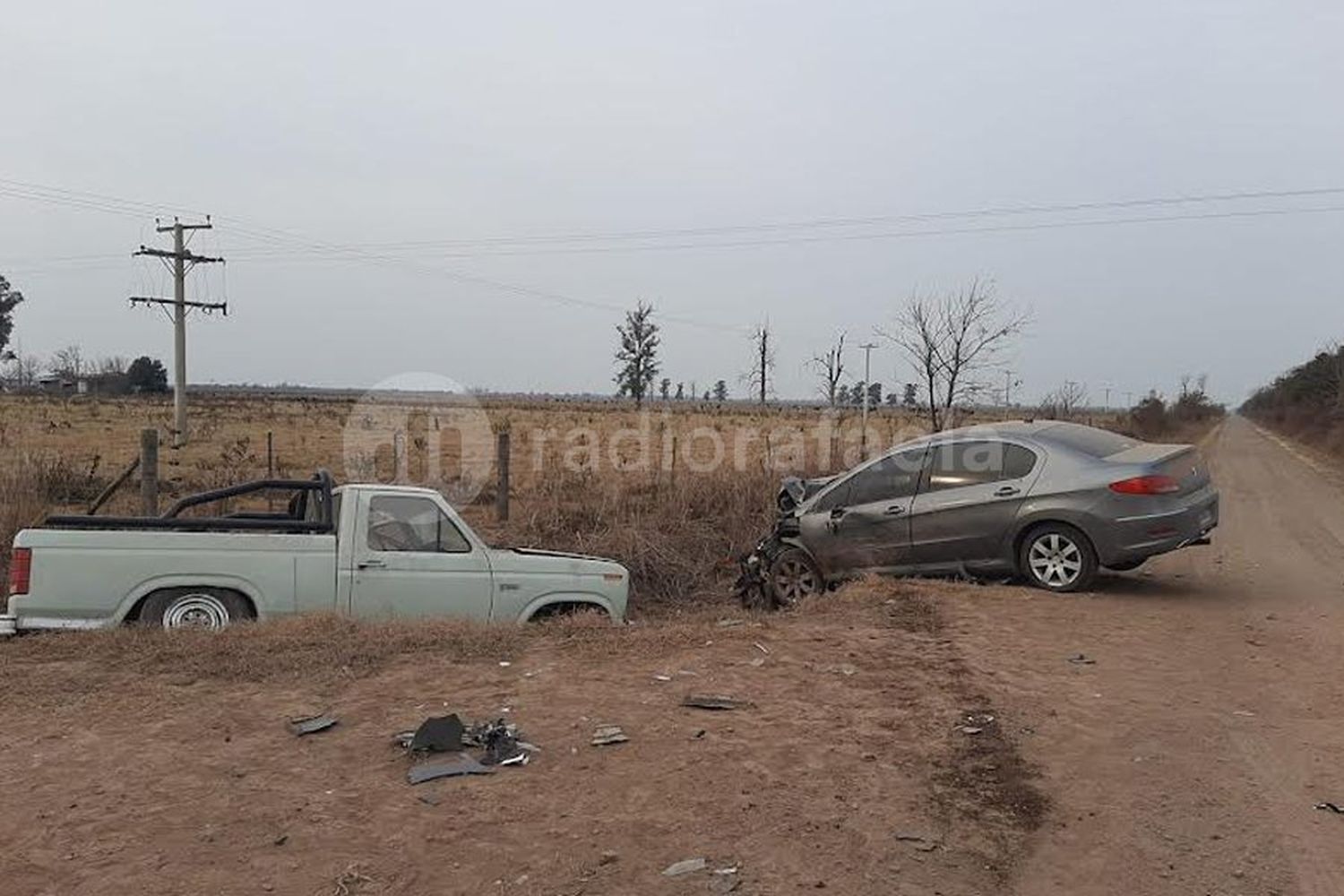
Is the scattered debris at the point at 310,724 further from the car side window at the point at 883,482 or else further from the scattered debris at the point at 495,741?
the car side window at the point at 883,482

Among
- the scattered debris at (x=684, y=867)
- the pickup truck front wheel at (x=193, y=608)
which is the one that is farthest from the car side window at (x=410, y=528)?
the scattered debris at (x=684, y=867)

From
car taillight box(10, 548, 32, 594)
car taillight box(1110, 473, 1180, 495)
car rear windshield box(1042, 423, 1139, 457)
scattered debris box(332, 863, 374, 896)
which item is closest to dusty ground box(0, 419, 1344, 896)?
scattered debris box(332, 863, 374, 896)

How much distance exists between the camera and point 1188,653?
6.98 meters

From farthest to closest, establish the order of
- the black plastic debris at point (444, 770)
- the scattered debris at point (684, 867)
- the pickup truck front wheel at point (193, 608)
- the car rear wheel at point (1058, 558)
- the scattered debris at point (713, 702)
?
1. the car rear wheel at point (1058, 558)
2. the pickup truck front wheel at point (193, 608)
3. the scattered debris at point (713, 702)
4. the black plastic debris at point (444, 770)
5. the scattered debris at point (684, 867)

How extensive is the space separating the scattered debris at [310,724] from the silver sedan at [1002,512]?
6.07 m

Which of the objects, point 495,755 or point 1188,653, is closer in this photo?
point 495,755

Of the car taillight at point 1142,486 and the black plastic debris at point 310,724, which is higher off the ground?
the car taillight at point 1142,486

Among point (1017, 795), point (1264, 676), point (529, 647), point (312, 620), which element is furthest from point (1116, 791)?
point (312, 620)

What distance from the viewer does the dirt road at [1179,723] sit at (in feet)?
12.5

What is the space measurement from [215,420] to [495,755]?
47423mm

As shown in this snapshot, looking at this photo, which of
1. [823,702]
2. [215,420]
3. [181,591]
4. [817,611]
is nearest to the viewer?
[823,702]

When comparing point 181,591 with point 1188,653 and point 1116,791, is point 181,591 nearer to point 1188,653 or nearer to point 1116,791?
point 1116,791

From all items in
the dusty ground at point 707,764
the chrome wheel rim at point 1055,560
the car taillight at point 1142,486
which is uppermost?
the car taillight at point 1142,486

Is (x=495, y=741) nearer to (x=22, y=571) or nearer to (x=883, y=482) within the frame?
(x=22, y=571)
